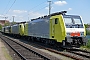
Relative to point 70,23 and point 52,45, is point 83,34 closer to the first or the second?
point 70,23

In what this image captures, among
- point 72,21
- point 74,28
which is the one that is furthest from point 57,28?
point 74,28

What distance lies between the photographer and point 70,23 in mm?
17422

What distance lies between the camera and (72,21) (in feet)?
58.2

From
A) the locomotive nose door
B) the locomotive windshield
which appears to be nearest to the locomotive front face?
the locomotive windshield

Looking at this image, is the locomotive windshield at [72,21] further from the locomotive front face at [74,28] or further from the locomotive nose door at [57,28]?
the locomotive nose door at [57,28]

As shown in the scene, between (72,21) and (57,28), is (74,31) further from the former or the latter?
(57,28)

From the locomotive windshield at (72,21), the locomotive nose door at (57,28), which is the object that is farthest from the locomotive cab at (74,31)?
the locomotive nose door at (57,28)

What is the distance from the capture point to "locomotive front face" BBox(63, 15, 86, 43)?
55.3 feet

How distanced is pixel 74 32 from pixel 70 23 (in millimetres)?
863

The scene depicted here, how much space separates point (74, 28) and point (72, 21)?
2.46 feet

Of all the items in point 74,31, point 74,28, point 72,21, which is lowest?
point 74,31

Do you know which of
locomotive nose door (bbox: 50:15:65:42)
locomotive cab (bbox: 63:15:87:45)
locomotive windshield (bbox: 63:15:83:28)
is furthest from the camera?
locomotive windshield (bbox: 63:15:83:28)

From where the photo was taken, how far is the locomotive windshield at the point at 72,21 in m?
17.3

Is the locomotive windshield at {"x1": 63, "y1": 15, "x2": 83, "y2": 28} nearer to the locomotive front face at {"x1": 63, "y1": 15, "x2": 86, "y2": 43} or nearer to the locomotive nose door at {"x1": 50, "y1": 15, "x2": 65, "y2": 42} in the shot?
the locomotive front face at {"x1": 63, "y1": 15, "x2": 86, "y2": 43}
